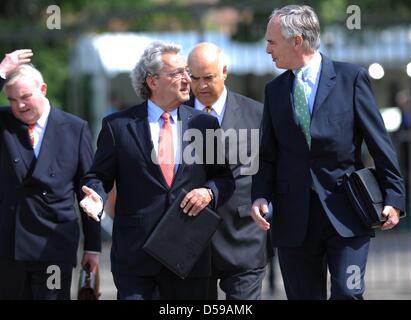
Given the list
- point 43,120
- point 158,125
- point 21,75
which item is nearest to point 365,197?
point 158,125

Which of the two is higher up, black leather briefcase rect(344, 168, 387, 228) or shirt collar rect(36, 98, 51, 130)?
shirt collar rect(36, 98, 51, 130)

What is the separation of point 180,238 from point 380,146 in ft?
3.79

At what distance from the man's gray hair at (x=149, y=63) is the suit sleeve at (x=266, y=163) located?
0.62 m

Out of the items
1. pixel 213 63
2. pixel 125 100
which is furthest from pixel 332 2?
pixel 213 63

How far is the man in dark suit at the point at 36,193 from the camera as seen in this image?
665 cm

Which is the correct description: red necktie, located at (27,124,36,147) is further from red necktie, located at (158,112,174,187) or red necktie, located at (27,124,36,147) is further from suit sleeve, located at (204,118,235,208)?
suit sleeve, located at (204,118,235,208)

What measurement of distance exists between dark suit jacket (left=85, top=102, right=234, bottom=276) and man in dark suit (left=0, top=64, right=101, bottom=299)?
0.59 m

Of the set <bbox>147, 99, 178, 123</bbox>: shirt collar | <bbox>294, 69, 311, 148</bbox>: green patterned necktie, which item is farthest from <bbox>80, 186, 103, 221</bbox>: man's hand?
<bbox>294, 69, 311, 148</bbox>: green patterned necktie

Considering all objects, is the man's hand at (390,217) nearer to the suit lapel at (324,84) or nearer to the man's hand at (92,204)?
the suit lapel at (324,84)

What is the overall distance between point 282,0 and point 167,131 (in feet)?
21.2

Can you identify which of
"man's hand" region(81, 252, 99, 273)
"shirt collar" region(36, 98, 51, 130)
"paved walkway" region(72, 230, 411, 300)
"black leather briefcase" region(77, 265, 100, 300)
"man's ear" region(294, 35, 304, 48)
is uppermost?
"man's ear" region(294, 35, 304, 48)

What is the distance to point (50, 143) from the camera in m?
6.81

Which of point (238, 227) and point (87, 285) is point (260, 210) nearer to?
point (238, 227)

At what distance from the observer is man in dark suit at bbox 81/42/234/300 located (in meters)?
6.07
